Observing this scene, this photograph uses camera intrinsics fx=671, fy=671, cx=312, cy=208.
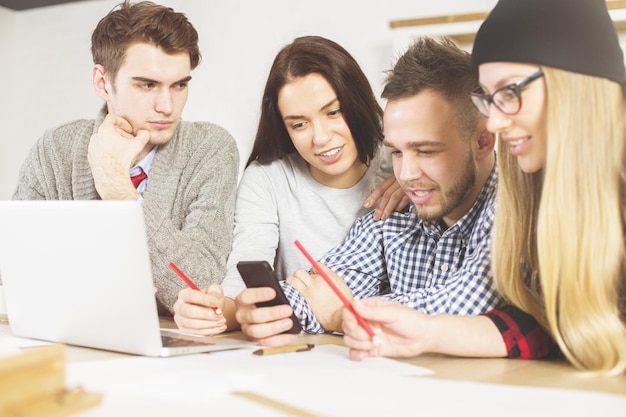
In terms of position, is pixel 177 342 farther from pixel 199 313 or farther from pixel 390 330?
pixel 390 330

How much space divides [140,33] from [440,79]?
0.87 metres

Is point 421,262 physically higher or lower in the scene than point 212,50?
lower

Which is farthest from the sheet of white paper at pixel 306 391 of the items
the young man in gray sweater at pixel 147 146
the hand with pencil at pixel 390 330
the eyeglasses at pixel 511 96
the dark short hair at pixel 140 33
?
the dark short hair at pixel 140 33

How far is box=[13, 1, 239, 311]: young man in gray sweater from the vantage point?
175 centimetres

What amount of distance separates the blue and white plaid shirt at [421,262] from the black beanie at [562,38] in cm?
37

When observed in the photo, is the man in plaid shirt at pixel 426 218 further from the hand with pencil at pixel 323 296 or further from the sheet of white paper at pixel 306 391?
the sheet of white paper at pixel 306 391

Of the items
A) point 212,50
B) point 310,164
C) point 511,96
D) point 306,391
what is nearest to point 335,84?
point 310,164

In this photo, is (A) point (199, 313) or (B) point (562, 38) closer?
(B) point (562, 38)

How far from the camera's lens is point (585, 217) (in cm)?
102

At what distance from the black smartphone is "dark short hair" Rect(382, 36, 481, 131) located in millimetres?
510

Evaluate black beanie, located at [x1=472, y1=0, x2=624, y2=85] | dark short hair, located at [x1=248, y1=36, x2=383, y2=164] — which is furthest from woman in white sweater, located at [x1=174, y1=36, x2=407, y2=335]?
black beanie, located at [x1=472, y1=0, x2=624, y2=85]

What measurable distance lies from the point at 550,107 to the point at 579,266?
0.25 metres

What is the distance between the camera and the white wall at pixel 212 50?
309 cm

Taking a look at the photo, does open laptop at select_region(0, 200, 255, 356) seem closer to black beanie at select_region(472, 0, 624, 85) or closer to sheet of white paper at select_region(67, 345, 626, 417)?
sheet of white paper at select_region(67, 345, 626, 417)
